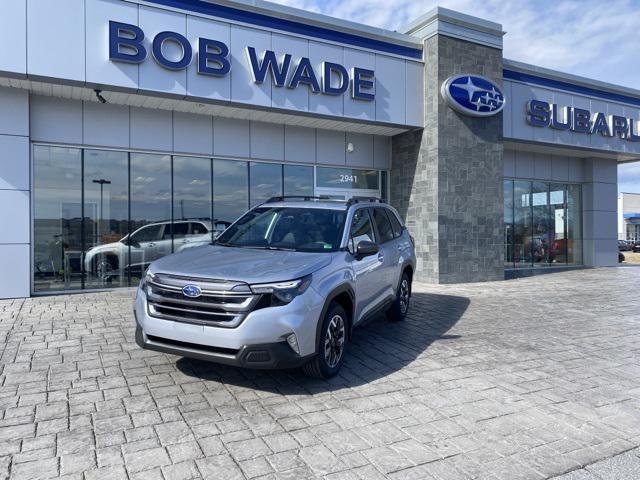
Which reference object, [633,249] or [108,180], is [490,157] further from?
[633,249]

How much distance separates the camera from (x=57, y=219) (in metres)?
10.8

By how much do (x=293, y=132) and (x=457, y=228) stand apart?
16.6 ft

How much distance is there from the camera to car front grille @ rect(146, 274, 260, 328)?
4.25 m

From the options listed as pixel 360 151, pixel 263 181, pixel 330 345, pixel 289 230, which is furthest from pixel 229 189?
pixel 330 345

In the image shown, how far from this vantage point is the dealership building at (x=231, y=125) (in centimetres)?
980

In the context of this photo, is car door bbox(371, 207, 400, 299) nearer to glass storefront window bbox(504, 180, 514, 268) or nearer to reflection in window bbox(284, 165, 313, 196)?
reflection in window bbox(284, 165, 313, 196)

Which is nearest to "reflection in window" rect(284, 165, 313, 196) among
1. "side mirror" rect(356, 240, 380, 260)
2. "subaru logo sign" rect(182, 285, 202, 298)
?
"side mirror" rect(356, 240, 380, 260)

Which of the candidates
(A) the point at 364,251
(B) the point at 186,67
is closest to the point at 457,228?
(B) the point at 186,67

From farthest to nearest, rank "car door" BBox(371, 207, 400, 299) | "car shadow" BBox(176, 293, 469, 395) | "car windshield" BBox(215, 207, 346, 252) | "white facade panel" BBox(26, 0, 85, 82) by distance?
1. "white facade panel" BBox(26, 0, 85, 82)
2. "car door" BBox(371, 207, 400, 299)
3. "car windshield" BBox(215, 207, 346, 252)
4. "car shadow" BBox(176, 293, 469, 395)

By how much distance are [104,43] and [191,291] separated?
24.4 feet

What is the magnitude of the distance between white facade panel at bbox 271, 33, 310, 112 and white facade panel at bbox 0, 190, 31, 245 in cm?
554

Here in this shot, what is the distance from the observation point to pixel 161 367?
5238mm

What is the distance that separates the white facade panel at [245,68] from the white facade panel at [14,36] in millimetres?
3891

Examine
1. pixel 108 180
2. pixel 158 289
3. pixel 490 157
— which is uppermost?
pixel 490 157
